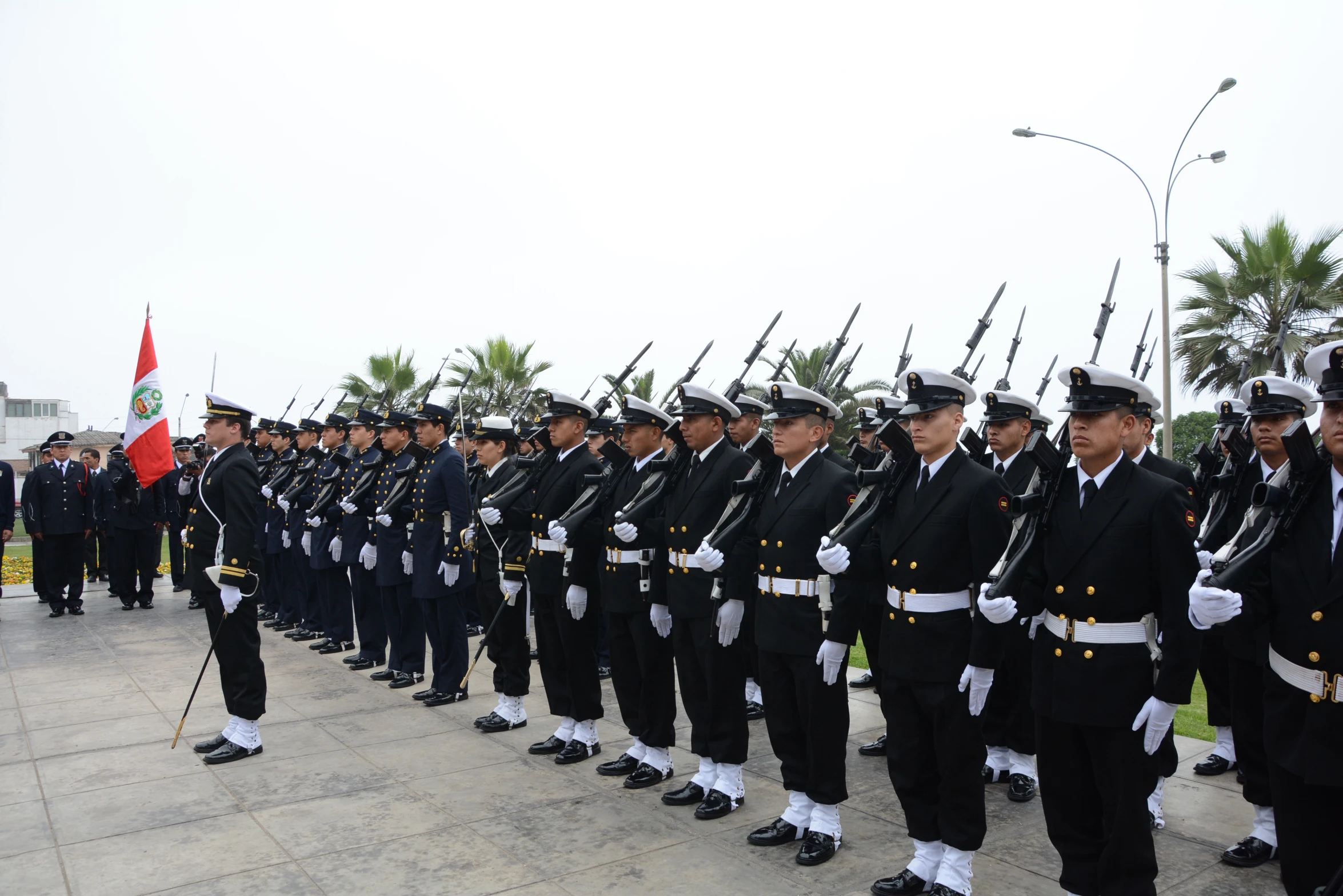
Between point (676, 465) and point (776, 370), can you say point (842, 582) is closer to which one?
point (676, 465)

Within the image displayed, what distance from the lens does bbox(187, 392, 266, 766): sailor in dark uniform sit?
245 inches

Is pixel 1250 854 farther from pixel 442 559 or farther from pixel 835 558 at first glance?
pixel 442 559

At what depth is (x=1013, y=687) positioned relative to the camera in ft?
18.4

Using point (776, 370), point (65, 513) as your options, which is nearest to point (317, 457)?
point (65, 513)

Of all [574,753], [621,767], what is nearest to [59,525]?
[574,753]

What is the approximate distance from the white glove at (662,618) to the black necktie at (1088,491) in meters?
2.66

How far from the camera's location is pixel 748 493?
17.2 feet

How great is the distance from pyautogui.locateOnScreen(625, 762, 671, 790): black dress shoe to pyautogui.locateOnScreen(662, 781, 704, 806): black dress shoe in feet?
0.88

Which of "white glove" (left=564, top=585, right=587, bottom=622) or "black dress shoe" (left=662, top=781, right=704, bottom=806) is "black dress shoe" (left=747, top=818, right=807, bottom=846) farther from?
"white glove" (left=564, top=585, right=587, bottom=622)

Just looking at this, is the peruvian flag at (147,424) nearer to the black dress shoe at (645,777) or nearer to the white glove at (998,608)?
the black dress shoe at (645,777)

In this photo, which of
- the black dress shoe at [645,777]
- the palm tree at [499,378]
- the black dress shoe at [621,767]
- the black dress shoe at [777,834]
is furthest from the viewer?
the palm tree at [499,378]

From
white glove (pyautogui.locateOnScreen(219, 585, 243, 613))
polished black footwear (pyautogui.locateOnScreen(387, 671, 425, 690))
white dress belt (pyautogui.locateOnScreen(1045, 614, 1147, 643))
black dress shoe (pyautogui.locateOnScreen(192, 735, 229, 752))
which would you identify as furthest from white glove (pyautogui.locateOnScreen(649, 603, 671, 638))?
polished black footwear (pyautogui.locateOnScreen(387, 671, 425, 690))

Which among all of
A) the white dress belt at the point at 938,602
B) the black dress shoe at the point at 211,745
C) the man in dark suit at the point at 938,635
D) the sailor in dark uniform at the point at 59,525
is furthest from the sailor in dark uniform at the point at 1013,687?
the sailor in dark uniform at the point at 59,525

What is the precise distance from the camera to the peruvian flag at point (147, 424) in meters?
9.11
